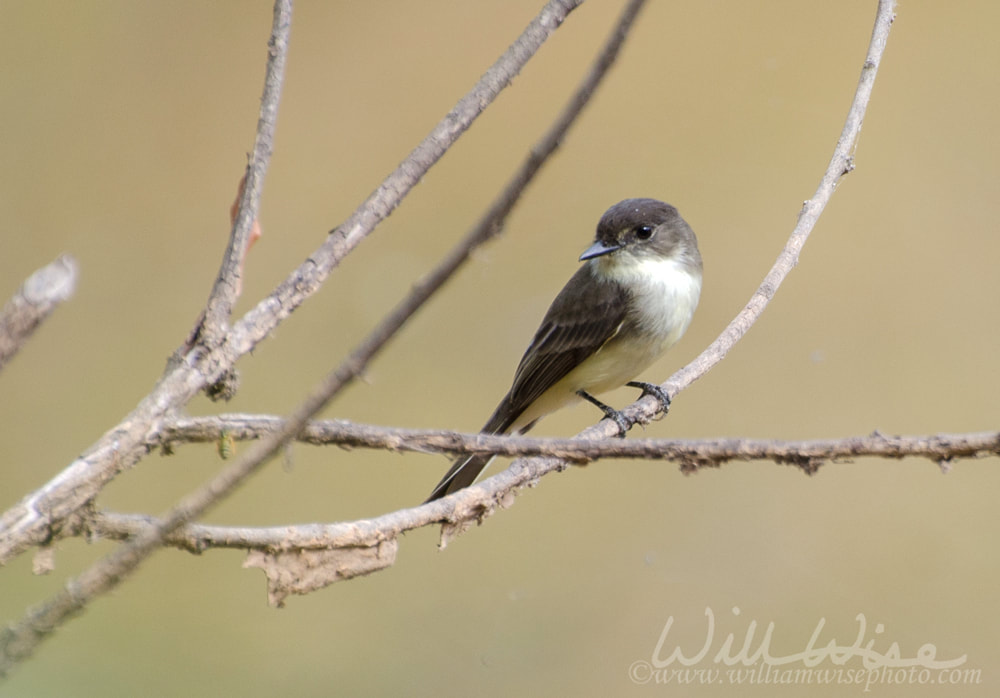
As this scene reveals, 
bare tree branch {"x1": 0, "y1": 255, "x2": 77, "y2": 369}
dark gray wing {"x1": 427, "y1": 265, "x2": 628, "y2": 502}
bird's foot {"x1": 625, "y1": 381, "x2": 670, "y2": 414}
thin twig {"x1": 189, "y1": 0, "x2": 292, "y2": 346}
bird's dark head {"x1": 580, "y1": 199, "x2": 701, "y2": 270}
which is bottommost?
bare tree branch {"x1": 0, "y1": 255, "x2": 77, "y2": 369}

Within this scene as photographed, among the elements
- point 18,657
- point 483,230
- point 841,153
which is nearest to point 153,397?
point 18,657

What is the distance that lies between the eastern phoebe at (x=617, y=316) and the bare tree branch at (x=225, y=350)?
1403mm

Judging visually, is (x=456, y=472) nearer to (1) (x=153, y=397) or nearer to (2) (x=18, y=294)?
(1) (x=153, y=397)

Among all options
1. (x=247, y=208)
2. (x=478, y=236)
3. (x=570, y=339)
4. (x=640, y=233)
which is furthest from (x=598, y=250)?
(x=478, y=236)

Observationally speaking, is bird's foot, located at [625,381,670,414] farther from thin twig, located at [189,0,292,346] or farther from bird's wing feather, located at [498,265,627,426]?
thin twig, located at [189,0,292,346]

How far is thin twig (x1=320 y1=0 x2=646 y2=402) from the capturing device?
2.01 feet

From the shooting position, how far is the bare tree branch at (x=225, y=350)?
808 mm

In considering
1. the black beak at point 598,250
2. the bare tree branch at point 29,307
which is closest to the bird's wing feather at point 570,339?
the black beak at point 598,250

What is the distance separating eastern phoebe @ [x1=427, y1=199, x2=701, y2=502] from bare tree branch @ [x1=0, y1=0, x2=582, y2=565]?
1403 millimetres

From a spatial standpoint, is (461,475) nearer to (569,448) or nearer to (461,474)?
(461,474)

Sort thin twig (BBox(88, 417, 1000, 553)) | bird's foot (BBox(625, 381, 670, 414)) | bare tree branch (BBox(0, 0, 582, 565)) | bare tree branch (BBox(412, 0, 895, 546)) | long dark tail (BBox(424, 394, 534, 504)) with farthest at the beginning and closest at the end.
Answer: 1. bird's foot (BBox(625, 381, 670, 414))
2. long dark tail (BBox(424, 394, 534, 504))
3. bare tree branch (BBox(412, 0, 895, 546))
4. thin twig (BBox(88, 417, 1000, 553))
5. bare tree branch (BBox(0, 0, 582, 565))

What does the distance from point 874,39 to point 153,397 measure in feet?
5.02

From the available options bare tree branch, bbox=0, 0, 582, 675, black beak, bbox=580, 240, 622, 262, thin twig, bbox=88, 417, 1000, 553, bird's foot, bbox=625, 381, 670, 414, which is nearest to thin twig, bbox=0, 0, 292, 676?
bare tree branch, bbox=0, 0, 582, 675

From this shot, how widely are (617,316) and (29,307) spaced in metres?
2.12
